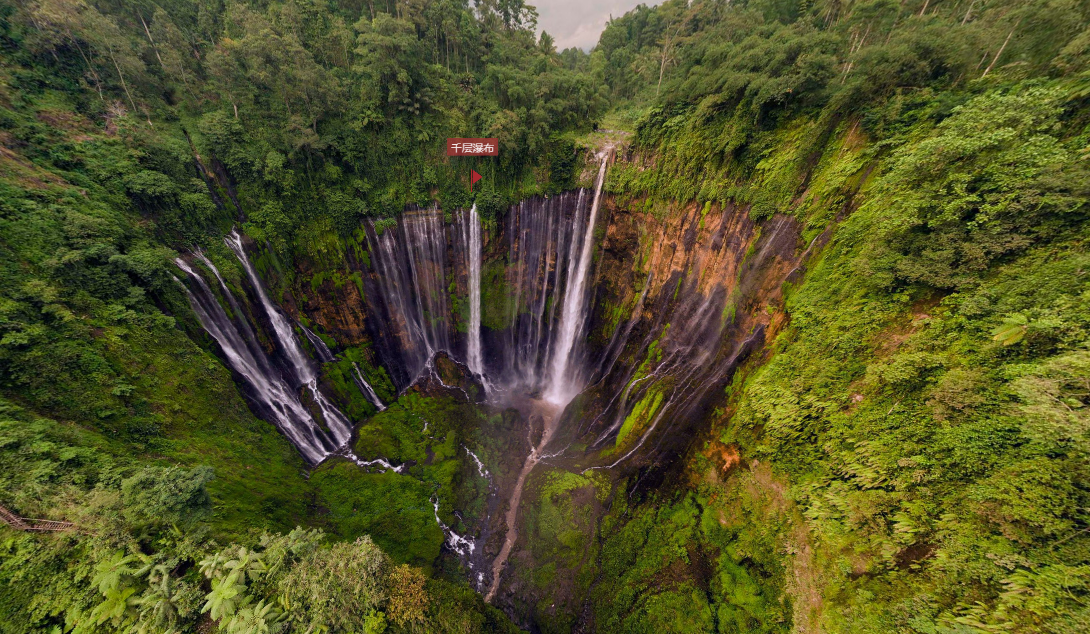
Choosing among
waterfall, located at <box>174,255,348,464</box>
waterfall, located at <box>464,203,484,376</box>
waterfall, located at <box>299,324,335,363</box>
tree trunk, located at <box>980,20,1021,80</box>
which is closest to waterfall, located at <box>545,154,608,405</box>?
waterfall, located at <box>464,203,484,376</box>

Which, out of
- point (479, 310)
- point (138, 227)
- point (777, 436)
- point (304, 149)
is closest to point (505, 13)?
point (304, 149)

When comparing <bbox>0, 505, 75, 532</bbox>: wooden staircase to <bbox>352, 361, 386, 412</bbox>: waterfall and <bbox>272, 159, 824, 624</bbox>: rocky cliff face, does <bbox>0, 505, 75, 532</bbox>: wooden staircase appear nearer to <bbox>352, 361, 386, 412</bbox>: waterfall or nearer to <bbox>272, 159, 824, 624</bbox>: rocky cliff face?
<bbox>272, 159, 824, 624</bbox>: rocky cliff face

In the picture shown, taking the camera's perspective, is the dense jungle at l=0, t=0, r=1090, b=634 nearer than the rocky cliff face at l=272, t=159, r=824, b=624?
Yes

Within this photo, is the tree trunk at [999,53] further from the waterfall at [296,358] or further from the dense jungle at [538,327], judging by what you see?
the waterfall at [296,358]

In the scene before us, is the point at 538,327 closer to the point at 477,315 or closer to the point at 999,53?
the point at 477,315

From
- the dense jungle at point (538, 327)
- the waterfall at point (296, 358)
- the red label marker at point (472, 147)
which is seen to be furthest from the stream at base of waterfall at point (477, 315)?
the red label marker at point (472, 147)
